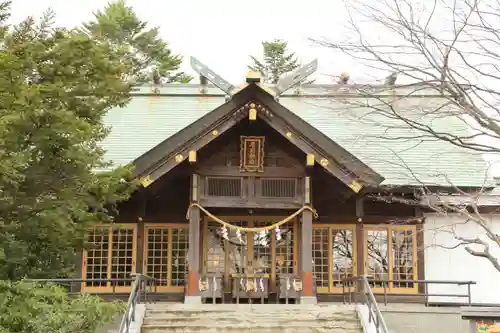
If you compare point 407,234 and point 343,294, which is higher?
point 407,234

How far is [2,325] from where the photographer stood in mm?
8305

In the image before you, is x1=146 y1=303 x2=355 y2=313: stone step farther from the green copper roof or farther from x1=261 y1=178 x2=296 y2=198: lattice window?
the green copper roof

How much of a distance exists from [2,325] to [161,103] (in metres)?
14.3

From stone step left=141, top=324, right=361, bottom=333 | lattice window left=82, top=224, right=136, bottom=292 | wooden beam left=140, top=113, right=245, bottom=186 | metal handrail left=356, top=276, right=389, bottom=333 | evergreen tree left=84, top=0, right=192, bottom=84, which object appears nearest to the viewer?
metal handrail left=356, top=276, right=389, bottom=333

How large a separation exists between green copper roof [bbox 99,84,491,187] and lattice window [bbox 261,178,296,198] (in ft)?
6.77

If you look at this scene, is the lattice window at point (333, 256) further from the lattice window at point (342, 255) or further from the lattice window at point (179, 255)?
the lattice window at point (179, 255)

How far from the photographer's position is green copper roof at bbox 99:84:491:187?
1738 centimetres

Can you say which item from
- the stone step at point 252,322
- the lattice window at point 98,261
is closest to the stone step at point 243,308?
the stone step at point 252,322

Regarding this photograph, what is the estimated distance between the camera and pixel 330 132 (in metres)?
19.9

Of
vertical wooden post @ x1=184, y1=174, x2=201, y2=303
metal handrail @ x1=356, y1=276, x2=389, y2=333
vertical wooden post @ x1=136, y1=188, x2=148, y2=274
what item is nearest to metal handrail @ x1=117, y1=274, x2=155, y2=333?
vertical wooden post @ x1=184, y1=174, x2=201, y2=303

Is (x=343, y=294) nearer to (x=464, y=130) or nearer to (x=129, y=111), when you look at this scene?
(x=464, y=130)

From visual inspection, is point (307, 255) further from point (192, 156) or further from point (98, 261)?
point (98, 261)

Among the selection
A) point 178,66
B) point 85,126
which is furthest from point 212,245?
point 178,66

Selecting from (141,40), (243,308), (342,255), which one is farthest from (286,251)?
(141,40)
